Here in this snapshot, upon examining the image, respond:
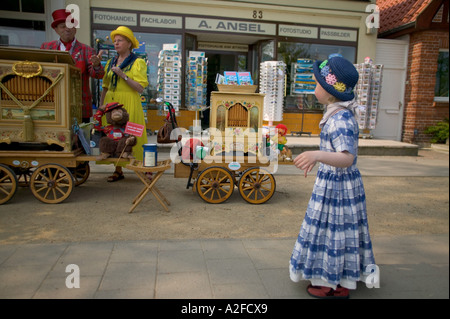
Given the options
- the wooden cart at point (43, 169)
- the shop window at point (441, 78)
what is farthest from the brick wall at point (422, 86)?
the wooden cart at point (43, 169)

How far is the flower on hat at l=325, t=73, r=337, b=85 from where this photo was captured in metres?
2.66

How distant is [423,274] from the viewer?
123 inches

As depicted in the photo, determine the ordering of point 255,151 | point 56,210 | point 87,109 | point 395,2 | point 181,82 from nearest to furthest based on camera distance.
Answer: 1. point 56,210
2. point 255,151
3. point 87,109
4. point 181,82
5. point 395,2

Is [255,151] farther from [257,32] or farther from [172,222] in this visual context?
[257,32]

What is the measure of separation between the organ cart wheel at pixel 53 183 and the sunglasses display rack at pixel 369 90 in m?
8.77

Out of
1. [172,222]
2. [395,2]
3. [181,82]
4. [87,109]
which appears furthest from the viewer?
[395,2]

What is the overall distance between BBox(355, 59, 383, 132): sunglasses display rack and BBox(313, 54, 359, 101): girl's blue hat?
9.04 m

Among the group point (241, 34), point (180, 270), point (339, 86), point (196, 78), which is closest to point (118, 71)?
point (180, 270)

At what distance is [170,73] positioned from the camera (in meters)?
10.2

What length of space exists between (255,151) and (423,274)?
8.86 feet

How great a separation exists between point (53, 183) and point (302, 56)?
29.1 feet

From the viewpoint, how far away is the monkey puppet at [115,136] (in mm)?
5121

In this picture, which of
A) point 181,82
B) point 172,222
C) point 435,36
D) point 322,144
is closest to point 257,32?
point 181,82

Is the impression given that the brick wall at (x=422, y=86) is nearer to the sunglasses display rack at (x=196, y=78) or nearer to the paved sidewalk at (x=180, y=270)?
the sunglasses display rack at (x=196, y=78)
